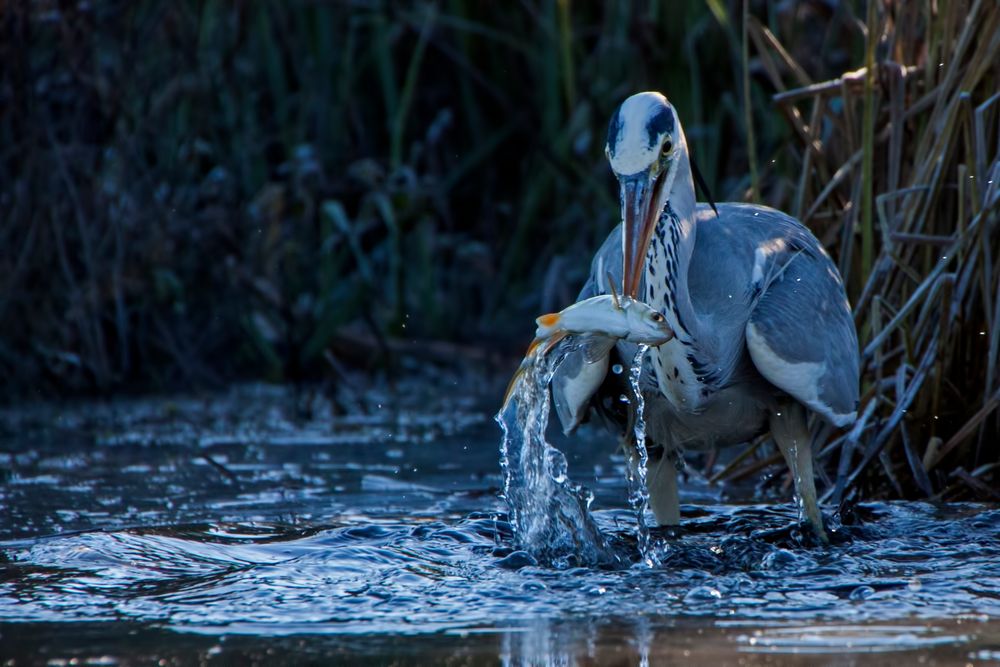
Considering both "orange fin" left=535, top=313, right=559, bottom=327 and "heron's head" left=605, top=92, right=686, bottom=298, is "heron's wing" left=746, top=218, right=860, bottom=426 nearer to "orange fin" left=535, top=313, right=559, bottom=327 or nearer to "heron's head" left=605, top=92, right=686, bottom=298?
"heron's head" left=605, top=92, right=686, bottom=298

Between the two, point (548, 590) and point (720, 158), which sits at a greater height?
point (720, 158)

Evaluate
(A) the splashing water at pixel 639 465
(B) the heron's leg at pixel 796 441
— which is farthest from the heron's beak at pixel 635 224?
(B) the heron's leg at pixel 796 441

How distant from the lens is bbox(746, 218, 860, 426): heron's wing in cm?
436

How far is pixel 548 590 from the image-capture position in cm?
361

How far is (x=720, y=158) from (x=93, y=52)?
3.42m

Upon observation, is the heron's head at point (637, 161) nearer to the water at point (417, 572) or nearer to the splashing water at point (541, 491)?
the splashing water at point (541, 491)

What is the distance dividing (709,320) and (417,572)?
1.20 metres

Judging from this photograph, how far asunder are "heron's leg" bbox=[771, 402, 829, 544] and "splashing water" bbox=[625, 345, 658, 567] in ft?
1.41

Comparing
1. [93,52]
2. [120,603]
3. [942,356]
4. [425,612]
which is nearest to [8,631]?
[120,603]

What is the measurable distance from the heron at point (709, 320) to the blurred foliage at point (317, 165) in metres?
1.35

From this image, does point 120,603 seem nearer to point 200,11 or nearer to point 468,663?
point 468,663

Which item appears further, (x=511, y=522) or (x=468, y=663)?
(x=511, y=522)

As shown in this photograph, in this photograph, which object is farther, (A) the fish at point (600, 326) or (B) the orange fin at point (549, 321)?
(B) the orange fin at point (549, 321)

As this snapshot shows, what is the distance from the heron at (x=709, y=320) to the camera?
402 cm
